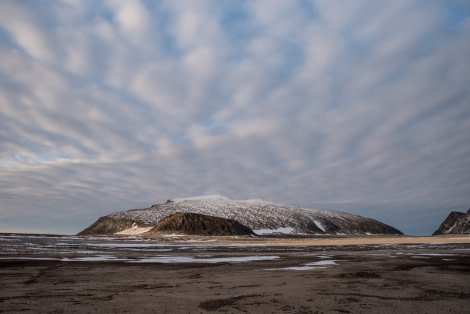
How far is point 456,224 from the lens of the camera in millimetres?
160750

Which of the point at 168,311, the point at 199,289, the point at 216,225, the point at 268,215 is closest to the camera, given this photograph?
the point at 168,311

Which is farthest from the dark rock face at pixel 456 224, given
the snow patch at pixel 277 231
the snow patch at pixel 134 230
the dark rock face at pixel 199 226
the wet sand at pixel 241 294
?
the wet sand at pixel 241 294

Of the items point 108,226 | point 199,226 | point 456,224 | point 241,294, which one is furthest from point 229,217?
point 241,294

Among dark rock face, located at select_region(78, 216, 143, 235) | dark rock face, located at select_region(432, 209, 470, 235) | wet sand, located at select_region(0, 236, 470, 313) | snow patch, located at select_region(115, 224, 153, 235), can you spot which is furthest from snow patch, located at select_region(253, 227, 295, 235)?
wet sand, located at select_region(0, 236, 470, 313)

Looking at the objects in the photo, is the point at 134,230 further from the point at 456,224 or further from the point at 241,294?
the point at 241,294

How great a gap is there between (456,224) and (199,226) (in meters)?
118

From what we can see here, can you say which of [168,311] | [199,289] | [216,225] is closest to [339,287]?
[199,289]

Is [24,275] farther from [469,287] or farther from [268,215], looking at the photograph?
[268,215]

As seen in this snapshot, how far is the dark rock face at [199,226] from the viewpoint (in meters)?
138

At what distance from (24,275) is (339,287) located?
14.5 meters

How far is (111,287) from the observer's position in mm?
12938

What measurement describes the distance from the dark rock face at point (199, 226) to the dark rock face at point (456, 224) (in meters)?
92.5

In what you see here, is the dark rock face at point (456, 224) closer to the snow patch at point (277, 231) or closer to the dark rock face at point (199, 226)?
the snow patch at point (277, 231)

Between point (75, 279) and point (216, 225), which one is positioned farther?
point (216, 225)
